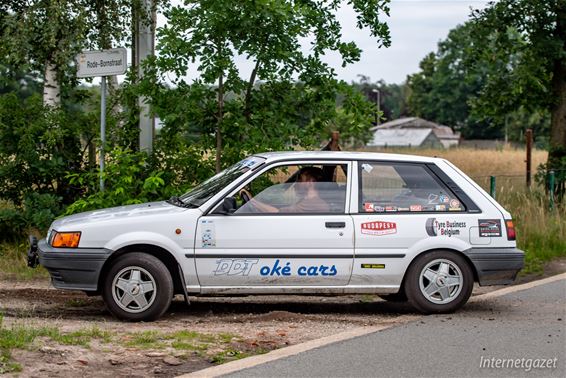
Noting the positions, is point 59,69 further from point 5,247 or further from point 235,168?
point 235,168

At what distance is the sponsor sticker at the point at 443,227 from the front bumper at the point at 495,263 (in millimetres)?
236

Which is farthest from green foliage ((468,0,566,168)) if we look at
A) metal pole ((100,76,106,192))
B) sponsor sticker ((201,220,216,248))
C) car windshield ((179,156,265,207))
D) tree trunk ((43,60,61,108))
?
sponsor sticker ((201,220,216,248))

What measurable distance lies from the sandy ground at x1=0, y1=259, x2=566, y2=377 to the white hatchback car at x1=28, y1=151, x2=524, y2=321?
1.00ft

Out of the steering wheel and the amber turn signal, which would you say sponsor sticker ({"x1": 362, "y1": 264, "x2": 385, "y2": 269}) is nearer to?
the steering wheel

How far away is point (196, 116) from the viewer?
12.5 meters

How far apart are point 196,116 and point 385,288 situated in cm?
417

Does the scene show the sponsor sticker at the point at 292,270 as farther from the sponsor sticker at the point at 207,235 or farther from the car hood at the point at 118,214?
the car hood at the point at 118,214

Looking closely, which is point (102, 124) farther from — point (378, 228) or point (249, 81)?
point (378, 228)

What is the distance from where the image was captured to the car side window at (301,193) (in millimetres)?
9336

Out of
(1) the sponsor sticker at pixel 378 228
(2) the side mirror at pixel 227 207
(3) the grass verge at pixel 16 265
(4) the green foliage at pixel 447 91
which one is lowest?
(3) the grass verge at pixel 16 265

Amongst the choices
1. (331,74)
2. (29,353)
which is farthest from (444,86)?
(29,353)

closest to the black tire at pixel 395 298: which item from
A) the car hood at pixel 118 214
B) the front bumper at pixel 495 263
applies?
the front bumper at pixel 495 263

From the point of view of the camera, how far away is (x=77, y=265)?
8.93m

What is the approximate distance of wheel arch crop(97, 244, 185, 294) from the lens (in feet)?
29.5
